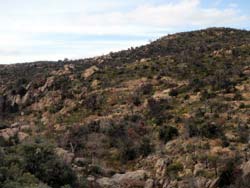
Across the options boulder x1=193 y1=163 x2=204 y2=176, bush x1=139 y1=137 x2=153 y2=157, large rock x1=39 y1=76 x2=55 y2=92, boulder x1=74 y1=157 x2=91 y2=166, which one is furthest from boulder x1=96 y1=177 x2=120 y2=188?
large rock x1=39 y1=76 x2=55 y2=92

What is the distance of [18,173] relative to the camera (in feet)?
44.9

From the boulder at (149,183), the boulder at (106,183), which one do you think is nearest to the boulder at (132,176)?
the boulder at (106,183)

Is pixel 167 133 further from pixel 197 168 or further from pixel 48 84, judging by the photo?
pixel 48 84

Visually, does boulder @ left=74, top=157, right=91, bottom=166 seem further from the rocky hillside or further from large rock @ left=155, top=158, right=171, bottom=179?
large rock @ left=155, top=158, right=171, bottom=179

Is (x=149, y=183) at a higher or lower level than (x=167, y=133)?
lower

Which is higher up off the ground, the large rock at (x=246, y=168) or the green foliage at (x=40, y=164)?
the green foliage at (x=40, y=164)

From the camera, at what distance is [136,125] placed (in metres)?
27.7

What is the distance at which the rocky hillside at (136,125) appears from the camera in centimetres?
1783

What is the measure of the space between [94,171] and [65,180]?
428 cm

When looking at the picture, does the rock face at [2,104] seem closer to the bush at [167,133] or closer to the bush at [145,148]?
the bush at [167,133]

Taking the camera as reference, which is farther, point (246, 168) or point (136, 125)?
point (136, 125)

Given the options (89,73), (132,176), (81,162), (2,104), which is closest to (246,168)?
(132,176)

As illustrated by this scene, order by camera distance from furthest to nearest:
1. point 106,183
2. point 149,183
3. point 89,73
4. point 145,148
→ point 89,73, point 145,148, point 149,183, point 106,183

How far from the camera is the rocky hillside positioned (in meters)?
17.8
